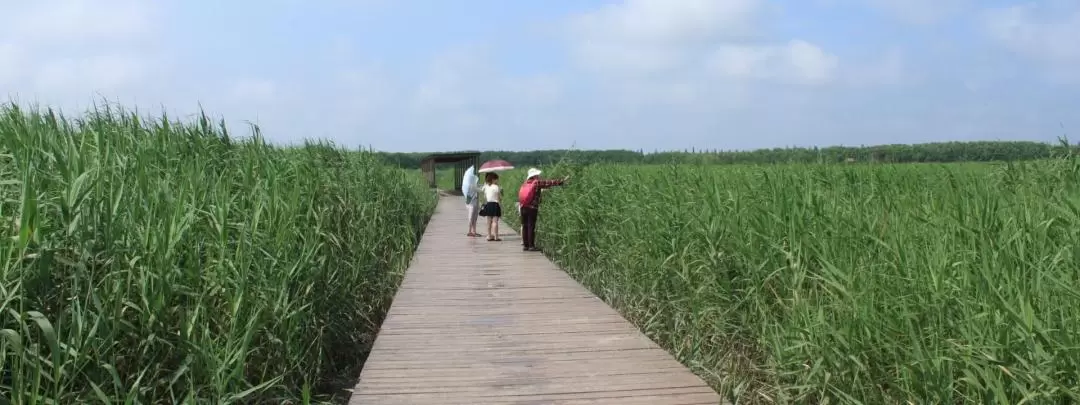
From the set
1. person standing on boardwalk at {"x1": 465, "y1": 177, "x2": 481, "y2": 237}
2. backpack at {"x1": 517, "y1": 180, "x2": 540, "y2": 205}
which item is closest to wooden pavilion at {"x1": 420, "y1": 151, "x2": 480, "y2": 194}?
person standing on boardwalk at {"x1": 465, "y1": 177, "x2": 481, "y2": 237}

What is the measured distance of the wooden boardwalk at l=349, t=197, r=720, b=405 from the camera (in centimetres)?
420

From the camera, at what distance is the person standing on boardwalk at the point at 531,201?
10.9 metres

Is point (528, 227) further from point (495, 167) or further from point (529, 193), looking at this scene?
point (495, 167)

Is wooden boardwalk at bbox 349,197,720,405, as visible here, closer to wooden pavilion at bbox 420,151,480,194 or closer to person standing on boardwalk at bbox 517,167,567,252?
person standing on boardwalk at bbox 517,167,567,252

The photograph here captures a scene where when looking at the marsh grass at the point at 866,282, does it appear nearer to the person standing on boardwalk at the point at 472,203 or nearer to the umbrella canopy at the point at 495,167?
the umbrella canopy at the point at 495,167

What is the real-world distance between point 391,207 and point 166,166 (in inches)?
221

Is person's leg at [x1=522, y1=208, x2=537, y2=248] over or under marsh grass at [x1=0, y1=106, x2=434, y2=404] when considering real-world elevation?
under

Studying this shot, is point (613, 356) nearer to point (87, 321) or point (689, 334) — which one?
point (689, 334)

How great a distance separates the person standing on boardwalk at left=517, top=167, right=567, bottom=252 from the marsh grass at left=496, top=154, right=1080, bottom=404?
12.3 ft

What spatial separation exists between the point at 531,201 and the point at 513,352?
598 cm

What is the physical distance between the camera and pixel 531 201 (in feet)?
36.2

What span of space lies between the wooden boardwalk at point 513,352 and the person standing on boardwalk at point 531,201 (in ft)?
8.70

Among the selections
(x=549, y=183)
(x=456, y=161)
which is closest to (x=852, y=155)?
(x=549, y=183)

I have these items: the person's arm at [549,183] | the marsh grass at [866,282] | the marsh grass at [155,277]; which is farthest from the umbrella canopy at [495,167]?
the marsh grass at [155,277]
